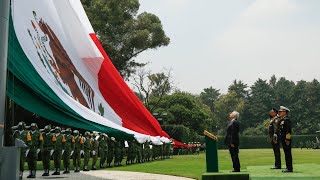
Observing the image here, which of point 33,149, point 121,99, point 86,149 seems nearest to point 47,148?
point 33,149

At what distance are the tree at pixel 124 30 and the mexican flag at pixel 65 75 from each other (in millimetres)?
19531

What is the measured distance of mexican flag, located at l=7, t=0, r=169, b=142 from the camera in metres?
9.55

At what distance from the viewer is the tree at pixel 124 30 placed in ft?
110

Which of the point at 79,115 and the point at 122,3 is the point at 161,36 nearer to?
the point at 122,3

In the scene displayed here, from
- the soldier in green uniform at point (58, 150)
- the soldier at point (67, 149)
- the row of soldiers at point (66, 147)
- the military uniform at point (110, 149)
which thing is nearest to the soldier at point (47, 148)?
the row of soldiers at point (66, 147)

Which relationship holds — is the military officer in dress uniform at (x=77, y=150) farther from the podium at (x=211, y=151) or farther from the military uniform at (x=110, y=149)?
the podium at (x=211, y=151)

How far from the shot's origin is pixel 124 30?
35.1 metres

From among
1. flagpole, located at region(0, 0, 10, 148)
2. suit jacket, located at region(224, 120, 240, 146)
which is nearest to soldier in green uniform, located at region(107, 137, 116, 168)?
suit jacket, located at region(224, 120, 240, 146)

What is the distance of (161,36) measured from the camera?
124 feet

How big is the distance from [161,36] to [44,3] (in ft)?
86.5

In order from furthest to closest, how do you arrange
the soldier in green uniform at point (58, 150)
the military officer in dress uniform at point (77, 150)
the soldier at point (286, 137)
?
1. the military officer in dress uniform at point (77, 150)
2. the soldier in green uniform at point (58, 150)
3. the soldier at point (286, 137)

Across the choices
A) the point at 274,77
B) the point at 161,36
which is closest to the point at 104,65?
the point at 161,36

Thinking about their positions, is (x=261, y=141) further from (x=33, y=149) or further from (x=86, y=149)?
(x=33, y=149)

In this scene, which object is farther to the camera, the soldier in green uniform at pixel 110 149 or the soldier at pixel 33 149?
the soldier in green uniform at pixel 110 149
